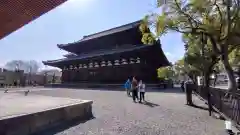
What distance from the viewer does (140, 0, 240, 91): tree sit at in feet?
33.1

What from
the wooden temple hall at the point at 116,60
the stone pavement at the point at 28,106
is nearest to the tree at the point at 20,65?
the wooden temple hall at the point at 116,60

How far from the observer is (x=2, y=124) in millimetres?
4672

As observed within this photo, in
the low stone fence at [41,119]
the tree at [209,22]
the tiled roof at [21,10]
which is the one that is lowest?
the low stone fence at [41,119]

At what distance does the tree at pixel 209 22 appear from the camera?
1009cm

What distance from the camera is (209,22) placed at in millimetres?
11305

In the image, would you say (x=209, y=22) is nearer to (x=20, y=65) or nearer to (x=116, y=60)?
(x=116, y=60)

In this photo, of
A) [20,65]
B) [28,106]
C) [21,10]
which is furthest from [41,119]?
[20,65]

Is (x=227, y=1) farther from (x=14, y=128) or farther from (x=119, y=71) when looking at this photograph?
(x=119, y=71)

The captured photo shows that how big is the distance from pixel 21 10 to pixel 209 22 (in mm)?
10600

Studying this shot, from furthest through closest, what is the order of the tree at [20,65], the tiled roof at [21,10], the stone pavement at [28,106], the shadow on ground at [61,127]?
the tree at [20,65], the stone pavement at [28,106], the shadow on ground at [61,127], the tiled roof at [21,10]

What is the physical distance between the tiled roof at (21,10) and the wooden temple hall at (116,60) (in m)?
22.8

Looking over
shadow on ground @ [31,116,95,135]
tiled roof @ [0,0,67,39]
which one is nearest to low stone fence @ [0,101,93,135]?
shadow on ground @ [31,116,95,135]

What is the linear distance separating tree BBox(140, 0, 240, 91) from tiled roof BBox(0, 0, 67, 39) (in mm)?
8876

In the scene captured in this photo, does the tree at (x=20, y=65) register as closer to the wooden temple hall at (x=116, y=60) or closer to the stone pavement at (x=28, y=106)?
the wooden temple hall at (x=116, y=60)
